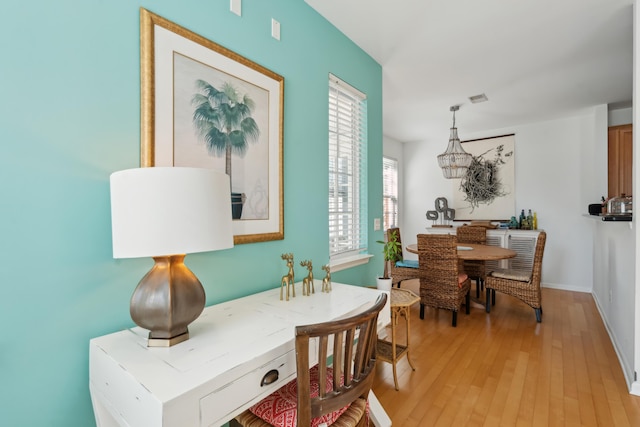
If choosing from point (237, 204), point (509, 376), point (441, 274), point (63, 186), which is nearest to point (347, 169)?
point (237, 204)

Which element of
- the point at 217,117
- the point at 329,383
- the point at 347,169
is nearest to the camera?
the point at 329,383

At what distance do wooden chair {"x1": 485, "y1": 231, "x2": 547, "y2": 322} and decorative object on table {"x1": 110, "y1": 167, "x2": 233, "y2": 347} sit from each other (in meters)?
3.42

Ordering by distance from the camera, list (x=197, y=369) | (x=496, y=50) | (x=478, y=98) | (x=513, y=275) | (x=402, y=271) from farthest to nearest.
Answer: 1. (x=402, y=271)
2. (x=478, y=98)
3. (x=513, y=275)
4. (x=496, y=50)
5. (x=197, y=369)

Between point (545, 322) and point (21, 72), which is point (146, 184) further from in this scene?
point (545, 322)

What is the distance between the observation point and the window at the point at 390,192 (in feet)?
19.2

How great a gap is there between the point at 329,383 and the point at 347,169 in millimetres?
1590

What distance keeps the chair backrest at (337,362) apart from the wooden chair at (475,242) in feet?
11.9

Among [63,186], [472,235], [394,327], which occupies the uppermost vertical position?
[63,186]

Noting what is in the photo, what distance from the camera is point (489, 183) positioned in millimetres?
5195

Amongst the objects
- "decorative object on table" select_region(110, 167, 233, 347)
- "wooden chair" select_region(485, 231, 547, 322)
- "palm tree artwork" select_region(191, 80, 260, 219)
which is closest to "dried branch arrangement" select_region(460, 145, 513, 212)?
"wooden chair" select_region(485, 231, 547, 322)

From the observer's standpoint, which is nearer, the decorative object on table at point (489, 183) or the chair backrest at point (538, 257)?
the chair backrest at point (538, 257)

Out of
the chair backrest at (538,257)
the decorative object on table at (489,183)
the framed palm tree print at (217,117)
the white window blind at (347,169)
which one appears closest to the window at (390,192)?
the decorative object on table at (489,183)

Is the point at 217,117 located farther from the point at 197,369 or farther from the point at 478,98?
the point at 478,98

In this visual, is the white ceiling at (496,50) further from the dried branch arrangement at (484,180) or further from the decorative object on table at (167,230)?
the decorative object on table at (167,230)
